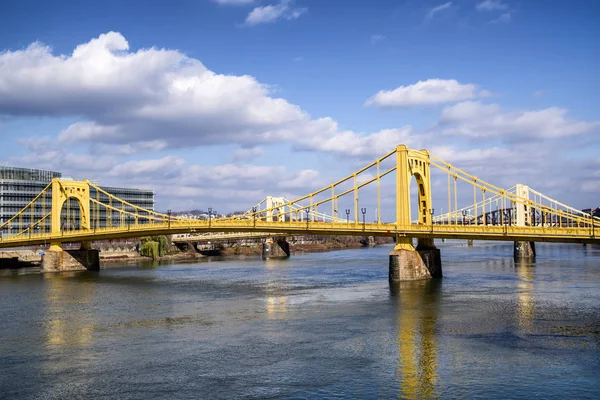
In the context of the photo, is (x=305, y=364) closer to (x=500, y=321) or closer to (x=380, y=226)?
(x=500, y=321)

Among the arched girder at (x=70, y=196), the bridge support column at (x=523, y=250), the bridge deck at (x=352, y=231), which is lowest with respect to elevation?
the bridge support column at (x=523, y=250)

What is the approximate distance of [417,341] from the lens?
3434 cm

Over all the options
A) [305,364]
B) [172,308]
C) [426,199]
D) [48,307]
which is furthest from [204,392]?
[426,199]

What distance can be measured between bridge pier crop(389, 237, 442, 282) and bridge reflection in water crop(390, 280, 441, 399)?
19.5 feet

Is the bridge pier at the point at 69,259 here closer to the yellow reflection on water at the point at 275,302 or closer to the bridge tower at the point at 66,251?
the bridge tower at the point at 66,251

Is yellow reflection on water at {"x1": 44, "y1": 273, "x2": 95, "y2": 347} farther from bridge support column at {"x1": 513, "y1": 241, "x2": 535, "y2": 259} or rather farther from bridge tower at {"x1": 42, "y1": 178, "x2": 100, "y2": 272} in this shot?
bridge support column at {"x1": 513, "y1": 241, "x2": 535, "y2": 259}

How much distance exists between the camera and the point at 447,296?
52844 millimetres

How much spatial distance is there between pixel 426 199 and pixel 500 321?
33.1m

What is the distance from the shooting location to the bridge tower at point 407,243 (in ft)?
213

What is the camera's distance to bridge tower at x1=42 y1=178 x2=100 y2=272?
95.8 meters

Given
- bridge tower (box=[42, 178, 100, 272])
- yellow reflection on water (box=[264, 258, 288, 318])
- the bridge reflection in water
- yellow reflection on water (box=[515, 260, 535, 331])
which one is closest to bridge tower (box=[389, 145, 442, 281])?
the bridge reflection in water

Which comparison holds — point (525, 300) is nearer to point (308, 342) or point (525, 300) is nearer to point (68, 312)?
point (308, 342)

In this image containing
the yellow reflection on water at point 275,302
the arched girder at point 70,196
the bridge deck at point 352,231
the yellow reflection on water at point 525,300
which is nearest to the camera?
the yellow reflection on water at point 525,300

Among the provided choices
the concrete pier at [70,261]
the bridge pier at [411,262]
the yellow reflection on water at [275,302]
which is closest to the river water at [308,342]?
the yellow reflection on water at [275,302]
